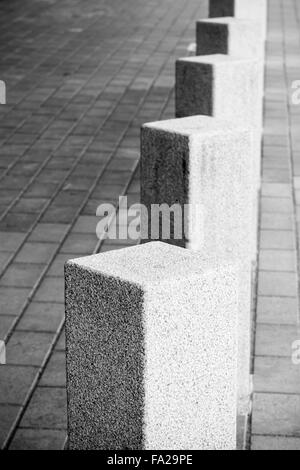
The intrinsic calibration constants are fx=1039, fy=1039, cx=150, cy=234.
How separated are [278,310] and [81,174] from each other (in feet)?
11.2

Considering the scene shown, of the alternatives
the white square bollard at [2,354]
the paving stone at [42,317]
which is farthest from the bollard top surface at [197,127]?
the paving stone at [42,317]

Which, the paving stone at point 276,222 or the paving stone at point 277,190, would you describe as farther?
the paving stone at point 277,190

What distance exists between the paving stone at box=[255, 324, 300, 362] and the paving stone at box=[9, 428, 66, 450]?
1.35 m

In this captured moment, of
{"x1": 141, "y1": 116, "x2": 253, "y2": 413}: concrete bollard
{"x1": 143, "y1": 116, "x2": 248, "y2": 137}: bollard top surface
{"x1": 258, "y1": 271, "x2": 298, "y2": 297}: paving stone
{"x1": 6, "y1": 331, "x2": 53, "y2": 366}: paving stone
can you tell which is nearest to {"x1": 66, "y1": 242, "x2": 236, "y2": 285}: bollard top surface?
{"x1": 141, "y1": 116, "x2": 253, "y2": 413}: concrete bollard

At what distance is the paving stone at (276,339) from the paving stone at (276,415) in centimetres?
49

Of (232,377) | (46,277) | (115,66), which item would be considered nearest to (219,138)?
(232,377)

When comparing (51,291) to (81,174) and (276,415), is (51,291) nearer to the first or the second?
(276,415)

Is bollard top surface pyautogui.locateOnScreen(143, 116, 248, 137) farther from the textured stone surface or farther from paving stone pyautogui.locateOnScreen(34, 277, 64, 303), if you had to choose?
the textured stone surface

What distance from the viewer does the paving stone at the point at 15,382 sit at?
16.8 feet

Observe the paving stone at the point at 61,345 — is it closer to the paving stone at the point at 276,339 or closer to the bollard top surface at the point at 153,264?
the paving stone at the point at 276,339

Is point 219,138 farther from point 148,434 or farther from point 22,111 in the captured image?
point 22,111

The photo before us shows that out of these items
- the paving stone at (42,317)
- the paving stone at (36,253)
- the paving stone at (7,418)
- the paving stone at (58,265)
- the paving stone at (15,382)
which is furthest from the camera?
the paving stone at (36,253)

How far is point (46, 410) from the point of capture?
500 centimetres

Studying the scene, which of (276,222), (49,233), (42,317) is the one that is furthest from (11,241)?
(276,222)
